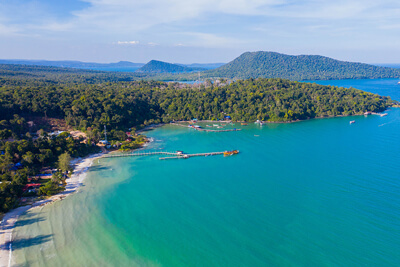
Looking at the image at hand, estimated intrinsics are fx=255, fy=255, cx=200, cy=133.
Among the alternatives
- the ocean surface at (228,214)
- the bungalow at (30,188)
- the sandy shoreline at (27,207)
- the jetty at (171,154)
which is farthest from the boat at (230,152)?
the bungalow at (30,188)

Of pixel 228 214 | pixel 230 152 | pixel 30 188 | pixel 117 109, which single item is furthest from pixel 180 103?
pixel 228 214

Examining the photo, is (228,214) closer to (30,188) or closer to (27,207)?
(27,207)

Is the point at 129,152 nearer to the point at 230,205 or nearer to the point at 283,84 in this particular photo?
the point at 230,205

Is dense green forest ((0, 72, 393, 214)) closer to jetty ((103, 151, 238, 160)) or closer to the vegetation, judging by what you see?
the vegetation

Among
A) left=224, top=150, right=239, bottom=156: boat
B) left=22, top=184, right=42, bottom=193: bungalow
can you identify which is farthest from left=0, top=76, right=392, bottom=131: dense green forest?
left=224, top=150, right=239, bottom=156: boat

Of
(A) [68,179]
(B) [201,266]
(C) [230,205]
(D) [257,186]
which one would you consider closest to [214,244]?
(B) [201,266]

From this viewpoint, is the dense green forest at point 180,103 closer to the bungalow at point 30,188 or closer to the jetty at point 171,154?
the jetty at point 171,154
